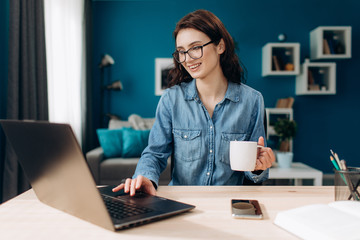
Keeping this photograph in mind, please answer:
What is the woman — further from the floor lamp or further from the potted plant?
the floor lamp

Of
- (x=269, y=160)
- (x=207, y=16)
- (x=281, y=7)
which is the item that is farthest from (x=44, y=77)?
(x=281, y=7)

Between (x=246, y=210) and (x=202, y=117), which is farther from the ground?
(x=202, y=117)

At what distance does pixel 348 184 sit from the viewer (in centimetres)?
71

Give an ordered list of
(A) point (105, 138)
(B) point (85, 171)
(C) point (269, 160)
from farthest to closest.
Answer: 1. (A) point (105, 138)
2. (C) point (269, 160)
3. (B) point (85, 171)

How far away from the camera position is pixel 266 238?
0.56 metres

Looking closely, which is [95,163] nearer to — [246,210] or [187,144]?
[187,144]

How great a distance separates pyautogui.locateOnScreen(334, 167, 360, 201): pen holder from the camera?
0.69 metres

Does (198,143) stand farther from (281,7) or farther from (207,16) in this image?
(281,7)

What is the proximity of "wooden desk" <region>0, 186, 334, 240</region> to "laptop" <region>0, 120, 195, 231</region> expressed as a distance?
21 mm

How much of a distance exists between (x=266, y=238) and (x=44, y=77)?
2452 mm

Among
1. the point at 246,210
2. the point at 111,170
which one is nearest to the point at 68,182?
the point at 246,210

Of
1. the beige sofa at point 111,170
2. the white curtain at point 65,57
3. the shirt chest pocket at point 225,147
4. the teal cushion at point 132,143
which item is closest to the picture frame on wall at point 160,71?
the white curtain at point 65,57

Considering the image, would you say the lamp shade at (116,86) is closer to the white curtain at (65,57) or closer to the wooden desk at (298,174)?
the white curtain at (65,57)

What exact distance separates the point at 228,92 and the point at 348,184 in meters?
0.68
